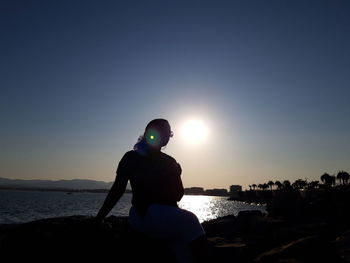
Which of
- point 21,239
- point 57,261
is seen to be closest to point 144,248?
point 57,261

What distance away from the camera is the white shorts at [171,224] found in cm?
327

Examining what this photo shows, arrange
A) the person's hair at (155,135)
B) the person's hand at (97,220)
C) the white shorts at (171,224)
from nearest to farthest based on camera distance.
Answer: the white shorts at (171,224), the person's hair at (155,135), the person's hand at (97,220)

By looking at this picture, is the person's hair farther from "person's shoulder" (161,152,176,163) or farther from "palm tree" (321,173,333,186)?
"palm tree" (321,173,333,186)

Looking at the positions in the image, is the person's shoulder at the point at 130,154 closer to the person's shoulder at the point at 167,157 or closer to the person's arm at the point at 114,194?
the person's arm at the point at 114,194

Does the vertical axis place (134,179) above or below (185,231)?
above

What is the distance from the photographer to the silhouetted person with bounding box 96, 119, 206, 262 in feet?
10.8

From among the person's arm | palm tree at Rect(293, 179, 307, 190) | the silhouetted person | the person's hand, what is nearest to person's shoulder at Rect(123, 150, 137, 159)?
the silhouetted person

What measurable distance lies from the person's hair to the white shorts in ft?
2.94

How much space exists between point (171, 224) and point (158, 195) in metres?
0.40

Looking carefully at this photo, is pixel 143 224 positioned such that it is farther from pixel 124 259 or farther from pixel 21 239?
pixel 21 239

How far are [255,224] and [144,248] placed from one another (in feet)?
65.8

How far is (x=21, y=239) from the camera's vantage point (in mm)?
4078

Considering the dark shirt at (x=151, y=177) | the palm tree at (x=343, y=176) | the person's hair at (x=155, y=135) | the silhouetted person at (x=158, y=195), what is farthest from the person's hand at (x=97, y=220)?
the palm tree at (x=343, y=176)

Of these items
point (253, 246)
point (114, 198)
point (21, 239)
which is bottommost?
point (253, 246)
